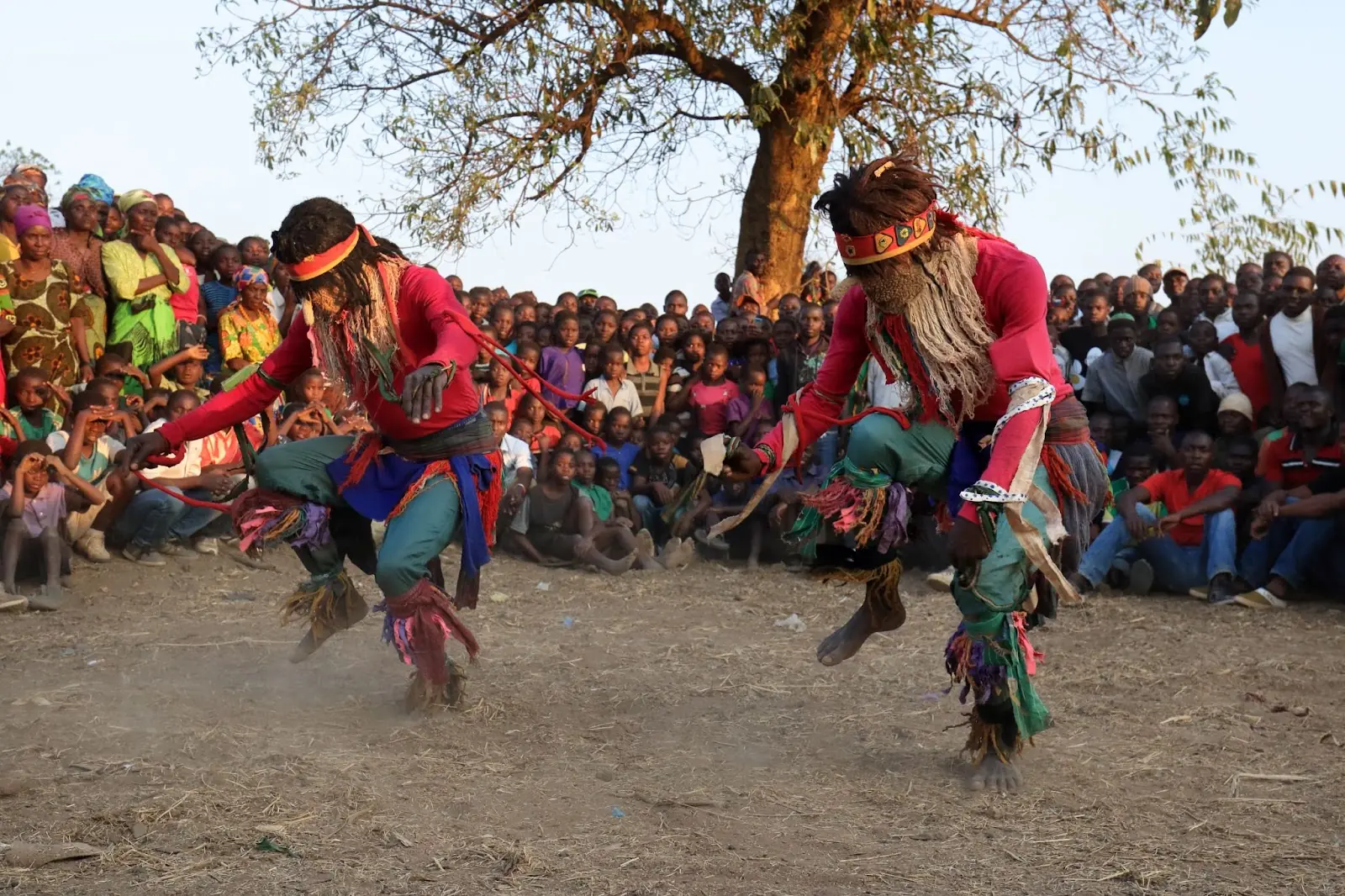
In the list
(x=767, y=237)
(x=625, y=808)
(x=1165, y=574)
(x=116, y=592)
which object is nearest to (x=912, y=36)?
(x=767, y=237)

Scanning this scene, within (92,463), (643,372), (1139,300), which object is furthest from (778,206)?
(92,463)

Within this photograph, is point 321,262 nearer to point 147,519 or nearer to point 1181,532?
point 147,519

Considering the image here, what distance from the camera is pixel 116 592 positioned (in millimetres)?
7973

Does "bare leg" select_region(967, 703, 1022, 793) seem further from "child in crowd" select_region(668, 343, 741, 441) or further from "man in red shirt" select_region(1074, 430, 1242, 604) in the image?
"child in crowd" select_region(668, 343, 741, 441)

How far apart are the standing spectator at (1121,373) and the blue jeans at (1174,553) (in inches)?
40.7

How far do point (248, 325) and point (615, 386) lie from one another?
8.49 ft

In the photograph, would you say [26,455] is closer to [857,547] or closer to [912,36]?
[857,547]

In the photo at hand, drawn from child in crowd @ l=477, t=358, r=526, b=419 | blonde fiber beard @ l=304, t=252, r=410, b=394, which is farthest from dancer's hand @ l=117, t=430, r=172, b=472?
child in crowd @ l=477, t=358, r=526, b=419

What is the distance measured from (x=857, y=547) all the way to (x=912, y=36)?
24.9ft

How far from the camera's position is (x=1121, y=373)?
31.3ft

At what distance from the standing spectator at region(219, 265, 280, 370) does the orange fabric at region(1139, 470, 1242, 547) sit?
5828 mm

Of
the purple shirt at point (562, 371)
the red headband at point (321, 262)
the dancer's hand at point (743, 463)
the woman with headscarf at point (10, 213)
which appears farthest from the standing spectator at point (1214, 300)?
the woman with headscarf at point (10, 213)

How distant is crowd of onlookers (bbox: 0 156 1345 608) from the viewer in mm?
8227

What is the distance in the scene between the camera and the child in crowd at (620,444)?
32.8 feet
